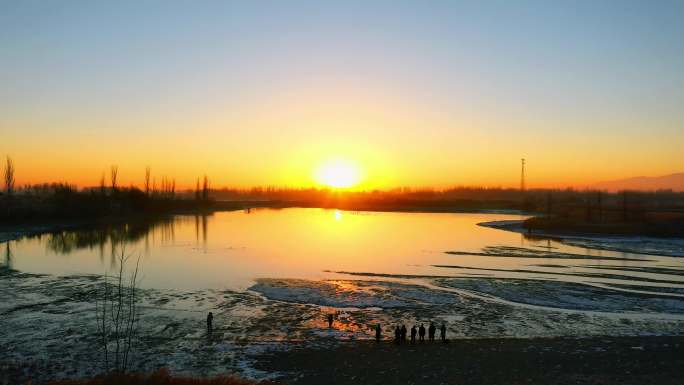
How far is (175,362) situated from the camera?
64.8 feet

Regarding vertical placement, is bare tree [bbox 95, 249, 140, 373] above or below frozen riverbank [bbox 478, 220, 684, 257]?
below

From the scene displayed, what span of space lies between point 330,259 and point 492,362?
31943mm

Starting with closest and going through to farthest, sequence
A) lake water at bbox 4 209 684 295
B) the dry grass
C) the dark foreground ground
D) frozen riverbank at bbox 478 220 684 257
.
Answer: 1. the dry grass
2. the dark foreground ground
3. lake water at bbox 4 209 684 295
4. frozen riverbank at bbox 478 220 684 257

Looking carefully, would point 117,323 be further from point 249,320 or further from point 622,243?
point 622,243

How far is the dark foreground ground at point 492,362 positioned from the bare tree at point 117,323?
575 centimetres

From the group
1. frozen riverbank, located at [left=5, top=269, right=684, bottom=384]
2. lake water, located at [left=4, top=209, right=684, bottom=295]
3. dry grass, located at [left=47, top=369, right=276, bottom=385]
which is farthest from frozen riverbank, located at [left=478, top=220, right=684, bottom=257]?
dry grass, located at [left=47, top=369, right=276, bottom=385]

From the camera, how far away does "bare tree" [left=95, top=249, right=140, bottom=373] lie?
1785 centimetres

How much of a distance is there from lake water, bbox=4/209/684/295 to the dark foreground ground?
15.8 metres

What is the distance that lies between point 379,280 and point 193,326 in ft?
56.3

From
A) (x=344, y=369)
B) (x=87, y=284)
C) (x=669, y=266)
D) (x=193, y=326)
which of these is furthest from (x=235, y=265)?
(x=669, y=266)

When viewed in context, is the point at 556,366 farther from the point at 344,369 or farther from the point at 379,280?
the point at 379,280

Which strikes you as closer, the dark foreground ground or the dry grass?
the dry grass

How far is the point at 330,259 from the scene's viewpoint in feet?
167

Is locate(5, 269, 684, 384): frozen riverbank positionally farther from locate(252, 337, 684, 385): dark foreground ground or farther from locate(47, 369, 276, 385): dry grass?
locate(47, 369, 276, 385): dry grass
